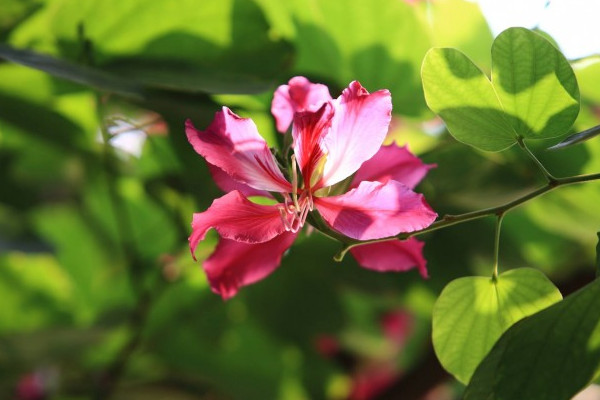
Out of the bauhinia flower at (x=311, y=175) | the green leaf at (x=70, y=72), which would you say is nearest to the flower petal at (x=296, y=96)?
the bauhinia flower at (x=311, y=175)

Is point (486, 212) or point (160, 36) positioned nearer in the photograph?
point (486, 212)

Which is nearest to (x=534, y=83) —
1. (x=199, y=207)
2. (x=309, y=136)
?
(x=309, y=136)

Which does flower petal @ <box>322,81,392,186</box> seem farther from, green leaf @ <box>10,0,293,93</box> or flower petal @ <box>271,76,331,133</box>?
green leaf @ <box>10,0,293,93</box>

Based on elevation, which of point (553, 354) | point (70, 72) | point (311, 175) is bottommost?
point (553, 354)

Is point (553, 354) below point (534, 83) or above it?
below

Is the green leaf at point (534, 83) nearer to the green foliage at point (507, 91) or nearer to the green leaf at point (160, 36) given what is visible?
the green foliage at point (507, 91)

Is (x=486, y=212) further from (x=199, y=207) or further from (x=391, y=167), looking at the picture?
(x=199, y=207)
